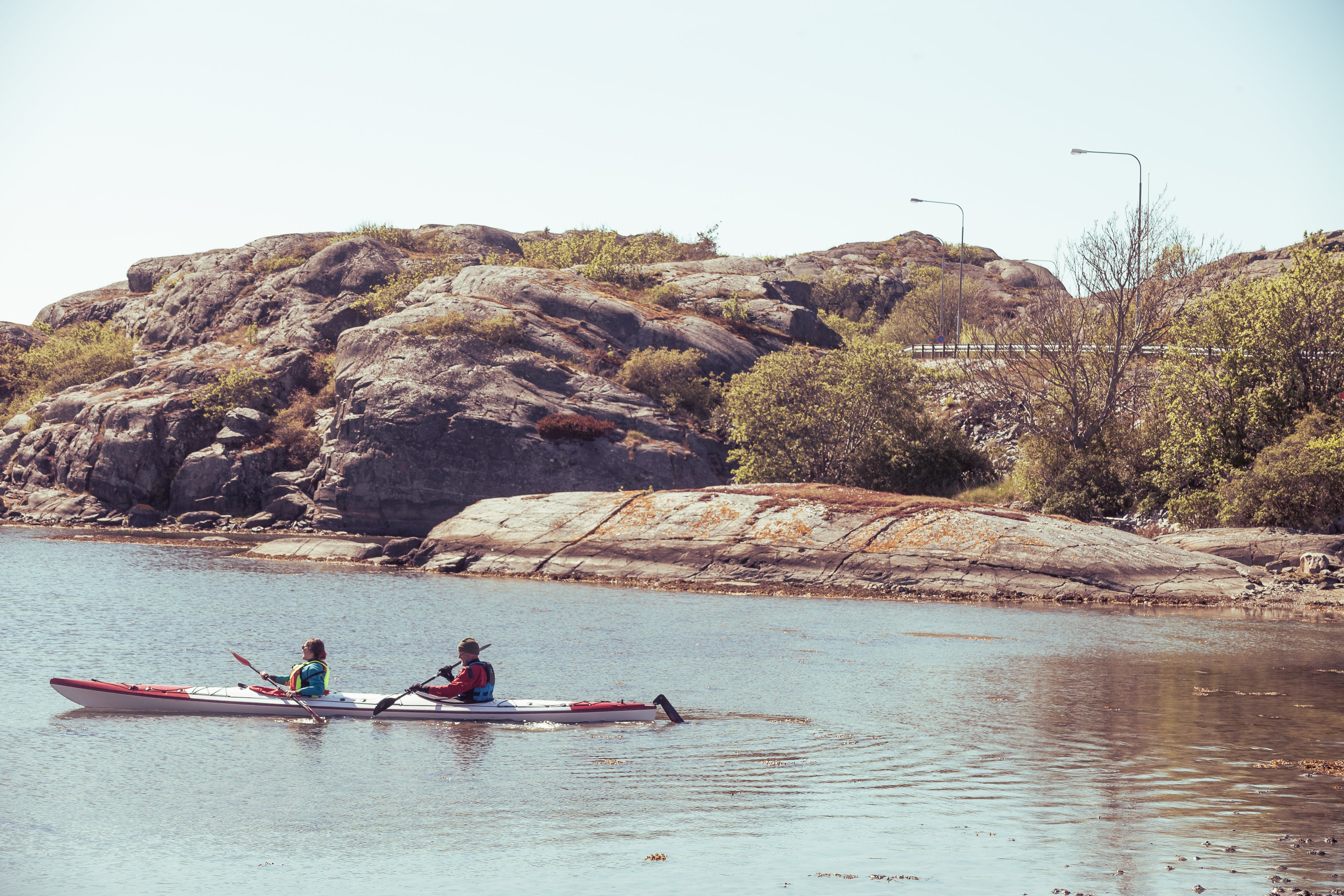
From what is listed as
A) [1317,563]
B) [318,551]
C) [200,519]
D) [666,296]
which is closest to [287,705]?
[318,551]

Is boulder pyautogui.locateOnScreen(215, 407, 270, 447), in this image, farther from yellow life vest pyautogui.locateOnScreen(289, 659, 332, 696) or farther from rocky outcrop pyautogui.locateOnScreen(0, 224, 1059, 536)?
yellow life vest pyautogui.locateOnScreen(289, 659, 332, 696)

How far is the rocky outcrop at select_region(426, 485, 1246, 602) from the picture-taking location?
A: 3250cm

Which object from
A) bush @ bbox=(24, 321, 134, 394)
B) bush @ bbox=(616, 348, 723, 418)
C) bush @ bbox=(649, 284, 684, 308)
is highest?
bush @ bbox=(649, 284, 684, 308)

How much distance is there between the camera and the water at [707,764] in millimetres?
10125

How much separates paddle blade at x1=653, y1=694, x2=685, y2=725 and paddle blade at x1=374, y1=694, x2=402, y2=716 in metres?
4.26

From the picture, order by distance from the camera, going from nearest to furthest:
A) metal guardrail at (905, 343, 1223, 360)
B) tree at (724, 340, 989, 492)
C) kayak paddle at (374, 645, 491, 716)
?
kayak paddle at (374, 645, 491, 716) < metal guardrail at (905, 343, 1223, 360) < tree at (724, 340, 989, 492)

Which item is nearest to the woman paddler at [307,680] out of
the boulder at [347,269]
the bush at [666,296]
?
the bush at [666,296]

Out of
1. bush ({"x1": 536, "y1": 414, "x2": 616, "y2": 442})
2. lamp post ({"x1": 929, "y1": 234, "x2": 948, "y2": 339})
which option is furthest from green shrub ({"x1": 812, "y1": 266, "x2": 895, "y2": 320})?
bush ({"x1": 536, "y1": 414, "x2": 616, "y2": 442})

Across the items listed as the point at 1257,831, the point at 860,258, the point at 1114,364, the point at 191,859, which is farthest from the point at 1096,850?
the point at 860,258

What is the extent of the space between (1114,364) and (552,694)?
34.0m

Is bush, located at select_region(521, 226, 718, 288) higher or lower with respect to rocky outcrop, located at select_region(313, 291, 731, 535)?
higher

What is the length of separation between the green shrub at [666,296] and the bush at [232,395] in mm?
24761

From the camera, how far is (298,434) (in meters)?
62.2

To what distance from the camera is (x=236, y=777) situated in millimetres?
13945
